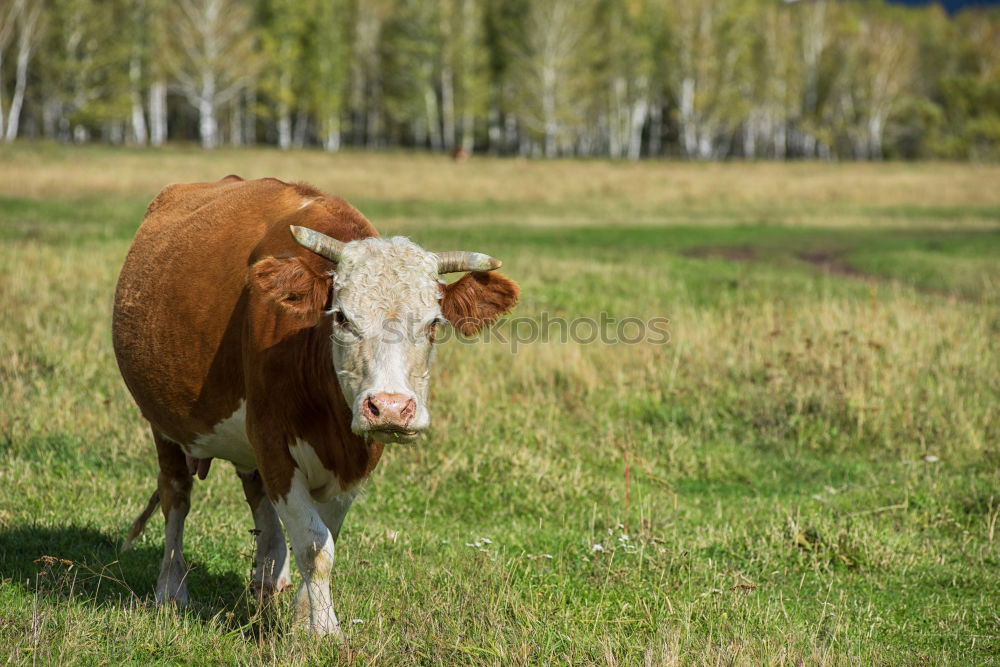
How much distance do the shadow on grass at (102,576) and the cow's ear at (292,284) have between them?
4.73 ft

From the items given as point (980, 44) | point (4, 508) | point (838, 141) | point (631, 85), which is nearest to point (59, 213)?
point (4, 508)

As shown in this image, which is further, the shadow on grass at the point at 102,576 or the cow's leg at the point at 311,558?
the shadow on grass at the point at 102,576

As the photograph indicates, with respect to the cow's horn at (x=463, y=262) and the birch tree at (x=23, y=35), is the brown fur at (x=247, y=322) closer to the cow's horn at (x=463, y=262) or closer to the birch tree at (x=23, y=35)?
the cow's horn at (x=463, y=262)

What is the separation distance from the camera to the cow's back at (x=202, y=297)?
17.5ft

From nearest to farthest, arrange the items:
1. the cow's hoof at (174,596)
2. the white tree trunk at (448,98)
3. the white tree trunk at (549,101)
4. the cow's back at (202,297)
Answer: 1. the cow's back at (202,297)
2. the cow's hoof at (174,596)
3. the white tree trunk at (549,101)
4. the white tree trunk at (448,98)

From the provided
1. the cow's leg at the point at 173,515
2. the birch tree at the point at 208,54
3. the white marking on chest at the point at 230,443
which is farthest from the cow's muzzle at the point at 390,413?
the birch tree at the point at 208,54

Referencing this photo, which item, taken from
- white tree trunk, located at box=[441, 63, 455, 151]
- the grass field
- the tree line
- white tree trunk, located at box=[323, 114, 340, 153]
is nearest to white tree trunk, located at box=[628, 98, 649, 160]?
the tree line

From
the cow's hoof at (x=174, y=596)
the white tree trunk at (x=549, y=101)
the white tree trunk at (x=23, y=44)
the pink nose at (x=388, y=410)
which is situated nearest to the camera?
the pink nose at (x=388, y=410)

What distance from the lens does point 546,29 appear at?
222 ft

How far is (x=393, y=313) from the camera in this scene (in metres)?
4.61

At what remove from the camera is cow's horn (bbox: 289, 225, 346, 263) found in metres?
4.62

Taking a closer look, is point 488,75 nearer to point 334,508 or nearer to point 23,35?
point 23,35

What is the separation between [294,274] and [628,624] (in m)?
2.39

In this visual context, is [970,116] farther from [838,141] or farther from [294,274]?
[294,274]
